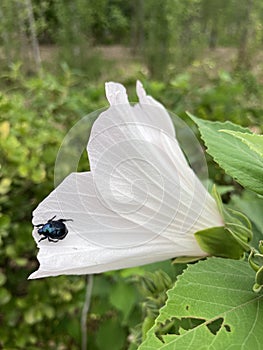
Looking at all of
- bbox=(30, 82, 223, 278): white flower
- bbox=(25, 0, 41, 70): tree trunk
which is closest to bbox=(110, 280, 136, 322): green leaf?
bbox=(30, 82, 223, 278): white flower

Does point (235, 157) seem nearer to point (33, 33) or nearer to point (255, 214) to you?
point (255, 214)

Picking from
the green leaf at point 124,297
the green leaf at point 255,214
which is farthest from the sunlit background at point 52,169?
the green leaf at point 255,214

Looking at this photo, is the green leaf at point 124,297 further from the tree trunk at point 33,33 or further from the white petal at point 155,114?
the tree trunk at point 33,33

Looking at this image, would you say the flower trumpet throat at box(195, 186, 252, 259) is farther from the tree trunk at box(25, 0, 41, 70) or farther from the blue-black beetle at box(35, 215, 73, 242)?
the tree trunk at box(25, 0, 41, 70)

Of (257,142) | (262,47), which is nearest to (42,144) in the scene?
(257,142)

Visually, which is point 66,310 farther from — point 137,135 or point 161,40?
point 161,40
